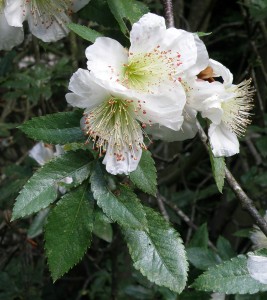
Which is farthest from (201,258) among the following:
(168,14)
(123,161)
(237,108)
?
(168,14)

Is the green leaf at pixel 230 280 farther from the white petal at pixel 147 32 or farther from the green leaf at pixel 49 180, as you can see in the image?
the white petal at pixel 147 32

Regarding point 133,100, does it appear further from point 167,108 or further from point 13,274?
point 13,274

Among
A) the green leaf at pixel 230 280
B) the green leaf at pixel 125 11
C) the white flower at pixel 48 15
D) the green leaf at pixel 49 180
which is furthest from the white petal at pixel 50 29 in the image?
the green leaf at pixel 230 280

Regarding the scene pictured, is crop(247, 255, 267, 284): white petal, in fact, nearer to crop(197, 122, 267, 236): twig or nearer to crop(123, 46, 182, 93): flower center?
crop(197, 122, 267, 236): twig

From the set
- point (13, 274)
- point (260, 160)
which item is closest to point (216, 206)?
point (260, 160)

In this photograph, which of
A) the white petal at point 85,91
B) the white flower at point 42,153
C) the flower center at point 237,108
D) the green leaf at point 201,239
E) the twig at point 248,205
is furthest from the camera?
the white flower at point 42,153

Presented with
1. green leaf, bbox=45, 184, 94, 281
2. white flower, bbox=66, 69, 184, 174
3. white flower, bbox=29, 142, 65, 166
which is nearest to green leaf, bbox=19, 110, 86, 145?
white flower, bbox=66, 69, 184, 174
